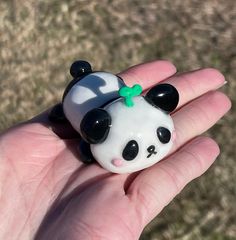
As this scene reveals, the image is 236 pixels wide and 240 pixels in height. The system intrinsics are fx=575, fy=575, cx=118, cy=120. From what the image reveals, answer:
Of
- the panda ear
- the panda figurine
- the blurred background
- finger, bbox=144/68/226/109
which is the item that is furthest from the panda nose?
the blurred background

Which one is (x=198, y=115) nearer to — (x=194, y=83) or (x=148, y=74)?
(x=194, y=83)

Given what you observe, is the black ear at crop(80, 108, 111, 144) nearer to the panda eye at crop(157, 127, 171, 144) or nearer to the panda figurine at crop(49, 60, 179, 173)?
the panda figurine at crop(49, 60, 179, 173)

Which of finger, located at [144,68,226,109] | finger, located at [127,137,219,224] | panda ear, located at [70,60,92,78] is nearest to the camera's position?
finger, located at [127,137,219,224]

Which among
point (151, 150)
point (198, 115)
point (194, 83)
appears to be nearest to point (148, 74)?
point (194, 83)

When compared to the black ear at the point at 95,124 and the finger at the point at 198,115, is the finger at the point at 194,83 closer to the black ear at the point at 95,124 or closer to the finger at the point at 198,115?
the finger at the point at 198,115

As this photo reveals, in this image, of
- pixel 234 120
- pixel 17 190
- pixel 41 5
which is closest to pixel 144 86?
pixel 234 120

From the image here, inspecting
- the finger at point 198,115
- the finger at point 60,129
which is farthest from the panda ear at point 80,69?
the finger at point 198,115

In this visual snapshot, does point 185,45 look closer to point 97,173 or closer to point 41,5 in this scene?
point 41,5
